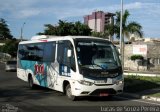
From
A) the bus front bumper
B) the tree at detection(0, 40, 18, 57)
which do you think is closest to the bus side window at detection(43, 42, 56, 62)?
the bus front bumper

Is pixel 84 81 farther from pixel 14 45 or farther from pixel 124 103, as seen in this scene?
pixel 14 45

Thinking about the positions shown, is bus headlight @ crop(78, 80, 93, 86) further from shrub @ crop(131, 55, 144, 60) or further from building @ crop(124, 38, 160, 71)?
shrub @ crop(131, 55, 144, 60)

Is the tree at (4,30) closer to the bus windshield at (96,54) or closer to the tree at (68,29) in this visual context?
the tree at (68,29)

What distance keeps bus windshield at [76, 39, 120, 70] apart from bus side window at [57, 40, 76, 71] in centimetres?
37

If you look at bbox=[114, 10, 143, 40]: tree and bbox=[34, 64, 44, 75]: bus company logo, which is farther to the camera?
bbox=[114, 10, 143, 40]: tree

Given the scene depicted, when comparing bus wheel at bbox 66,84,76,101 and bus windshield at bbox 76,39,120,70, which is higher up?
bus windshield at bbox 76,39,120,70

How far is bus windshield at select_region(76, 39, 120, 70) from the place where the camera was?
15.5 meters

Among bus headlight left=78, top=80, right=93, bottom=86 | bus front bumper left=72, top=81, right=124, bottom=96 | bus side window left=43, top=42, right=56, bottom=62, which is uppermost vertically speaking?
bus side window left=43, top=42, right=56, bottom=62

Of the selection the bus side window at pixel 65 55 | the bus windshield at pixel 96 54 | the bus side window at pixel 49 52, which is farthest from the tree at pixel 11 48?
the bus windshield at pixel 96 54

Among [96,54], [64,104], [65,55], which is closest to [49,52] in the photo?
[65,55]

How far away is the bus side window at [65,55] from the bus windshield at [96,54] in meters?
0.37

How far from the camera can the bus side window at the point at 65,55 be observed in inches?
624

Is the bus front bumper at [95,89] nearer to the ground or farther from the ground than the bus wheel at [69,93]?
farther from the ground

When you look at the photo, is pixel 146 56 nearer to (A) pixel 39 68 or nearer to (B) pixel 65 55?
(A) pixel 39 68
